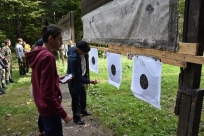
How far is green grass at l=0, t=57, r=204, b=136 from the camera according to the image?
420 centimetres

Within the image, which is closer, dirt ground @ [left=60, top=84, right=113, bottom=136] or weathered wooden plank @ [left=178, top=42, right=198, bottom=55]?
weathered wooden plank @ [left=178, top=42, right=198, bottom=55]

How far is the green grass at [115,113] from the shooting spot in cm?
420

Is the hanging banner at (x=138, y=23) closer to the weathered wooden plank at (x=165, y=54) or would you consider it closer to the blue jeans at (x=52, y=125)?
the weathered wooden plank at (x=165, y=54)

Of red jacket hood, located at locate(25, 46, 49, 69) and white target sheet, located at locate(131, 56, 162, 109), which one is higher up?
red jacket hood, located at locate(25, 46, 49, 69)

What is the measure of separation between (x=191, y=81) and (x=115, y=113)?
10.3 feet

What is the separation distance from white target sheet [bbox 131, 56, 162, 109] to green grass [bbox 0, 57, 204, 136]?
1.26 m

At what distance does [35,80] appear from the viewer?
2.27m

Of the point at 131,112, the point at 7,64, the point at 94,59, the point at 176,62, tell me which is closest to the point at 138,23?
the point at 176,62

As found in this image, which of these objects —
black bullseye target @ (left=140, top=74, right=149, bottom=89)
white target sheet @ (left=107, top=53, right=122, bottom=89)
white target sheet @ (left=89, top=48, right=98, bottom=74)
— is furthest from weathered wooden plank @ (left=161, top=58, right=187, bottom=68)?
white target sheet @ (left=89, top=48, right=98, bottom=74)

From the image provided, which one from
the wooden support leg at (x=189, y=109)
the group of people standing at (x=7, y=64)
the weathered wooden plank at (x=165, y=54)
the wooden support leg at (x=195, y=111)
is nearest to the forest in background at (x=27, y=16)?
the group of people standing at (x=7, y=64)

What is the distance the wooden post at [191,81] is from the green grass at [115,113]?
176cm

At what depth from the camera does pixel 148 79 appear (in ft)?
9.55

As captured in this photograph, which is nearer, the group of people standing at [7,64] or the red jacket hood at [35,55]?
the red jacket hood at [35,55]

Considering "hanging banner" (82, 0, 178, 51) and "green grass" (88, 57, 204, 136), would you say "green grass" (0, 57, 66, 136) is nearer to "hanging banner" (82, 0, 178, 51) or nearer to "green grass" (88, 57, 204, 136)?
"green grass" (88, 57, 204, 136)
